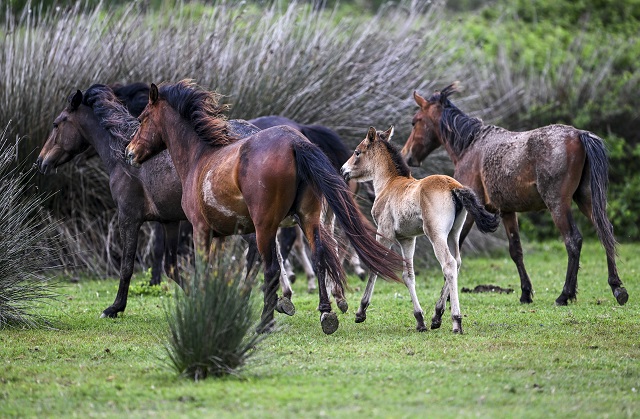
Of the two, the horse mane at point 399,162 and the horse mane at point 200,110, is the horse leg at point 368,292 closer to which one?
the horse mane at point 399,162

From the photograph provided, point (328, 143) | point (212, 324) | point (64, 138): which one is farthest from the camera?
point (328, 143)

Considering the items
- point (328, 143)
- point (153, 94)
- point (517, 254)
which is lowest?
point (517, 254)

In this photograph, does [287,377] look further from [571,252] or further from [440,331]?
[571,252]

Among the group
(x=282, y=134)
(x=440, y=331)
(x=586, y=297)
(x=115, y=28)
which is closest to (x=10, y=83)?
(x=115, y=28)

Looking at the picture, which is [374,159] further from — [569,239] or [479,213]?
[569,239]

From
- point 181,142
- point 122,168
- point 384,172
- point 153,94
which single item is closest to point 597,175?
point 384,172

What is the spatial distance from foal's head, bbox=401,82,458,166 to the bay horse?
88.0 inches

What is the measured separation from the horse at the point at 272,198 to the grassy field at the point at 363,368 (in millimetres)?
605

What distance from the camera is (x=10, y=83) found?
11555 mm

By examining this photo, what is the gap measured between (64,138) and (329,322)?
13.3 feet

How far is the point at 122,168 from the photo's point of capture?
365 inches

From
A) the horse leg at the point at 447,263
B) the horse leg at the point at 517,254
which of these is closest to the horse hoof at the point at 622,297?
the horse leg at the point at 517,254

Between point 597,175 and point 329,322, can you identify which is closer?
point 329,322

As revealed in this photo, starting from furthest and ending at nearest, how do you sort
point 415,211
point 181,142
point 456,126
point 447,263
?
point 456,126
point 181,142
point 415,211
point 447,263
